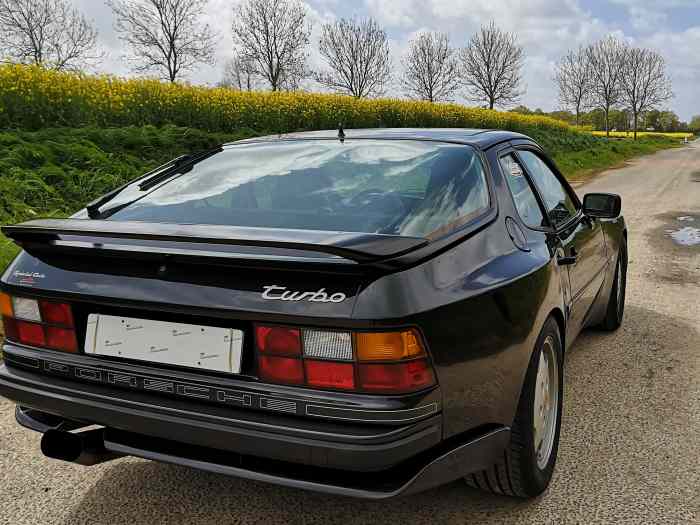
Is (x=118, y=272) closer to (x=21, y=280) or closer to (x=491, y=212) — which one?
(x=21, y=280)

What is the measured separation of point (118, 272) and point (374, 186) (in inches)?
39.6

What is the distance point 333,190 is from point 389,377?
3.14 ft

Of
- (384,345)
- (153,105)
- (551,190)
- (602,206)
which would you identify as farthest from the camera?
(153,105)

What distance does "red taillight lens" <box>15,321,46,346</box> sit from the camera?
2.16m

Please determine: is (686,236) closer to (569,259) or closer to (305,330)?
(569,259)

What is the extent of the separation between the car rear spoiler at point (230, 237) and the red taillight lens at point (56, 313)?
0.20m

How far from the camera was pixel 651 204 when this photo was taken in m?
13.1

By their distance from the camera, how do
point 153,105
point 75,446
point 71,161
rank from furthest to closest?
1. point 153,105
2. point 71,161
3. point 75,446

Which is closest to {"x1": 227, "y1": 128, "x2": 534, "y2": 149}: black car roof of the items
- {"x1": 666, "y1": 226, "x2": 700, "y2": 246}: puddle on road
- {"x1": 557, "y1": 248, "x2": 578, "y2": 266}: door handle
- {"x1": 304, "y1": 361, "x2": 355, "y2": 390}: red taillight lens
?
{"x1": 557, "y1": 248, "x2": 578, "y2": 266}: door handle

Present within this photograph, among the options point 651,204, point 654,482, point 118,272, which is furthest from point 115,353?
point 651,204

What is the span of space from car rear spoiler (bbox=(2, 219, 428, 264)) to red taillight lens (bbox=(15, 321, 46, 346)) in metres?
0.27

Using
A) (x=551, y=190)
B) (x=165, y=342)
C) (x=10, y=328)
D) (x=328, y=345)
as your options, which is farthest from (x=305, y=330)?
(x=551, y=190)

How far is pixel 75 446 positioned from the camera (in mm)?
2086

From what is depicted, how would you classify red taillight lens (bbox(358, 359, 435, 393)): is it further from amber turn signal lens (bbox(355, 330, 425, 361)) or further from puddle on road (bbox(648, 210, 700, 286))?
puddle on road (bbox(648, 210, 700, 286))
